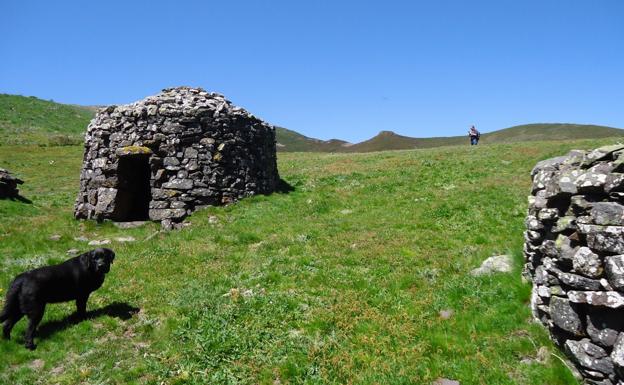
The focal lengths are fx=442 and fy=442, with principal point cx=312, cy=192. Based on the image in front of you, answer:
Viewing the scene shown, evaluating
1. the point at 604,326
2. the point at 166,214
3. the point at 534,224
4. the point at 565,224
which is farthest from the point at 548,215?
the point at 166,214

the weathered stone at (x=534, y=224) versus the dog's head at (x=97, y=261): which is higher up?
the weathered stone at (x=534, y=224)

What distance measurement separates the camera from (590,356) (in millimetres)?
6891

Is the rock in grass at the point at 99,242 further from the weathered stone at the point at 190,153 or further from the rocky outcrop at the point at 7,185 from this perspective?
the rocky outcrop at the point at 7,185

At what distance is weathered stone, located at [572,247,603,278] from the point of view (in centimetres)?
682

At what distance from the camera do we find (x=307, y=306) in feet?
35.7

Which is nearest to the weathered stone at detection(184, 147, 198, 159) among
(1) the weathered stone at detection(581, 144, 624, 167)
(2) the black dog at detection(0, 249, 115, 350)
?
(2) the black dog at detection(0, 249, 115, 350)

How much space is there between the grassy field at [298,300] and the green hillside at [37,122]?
39256 mm

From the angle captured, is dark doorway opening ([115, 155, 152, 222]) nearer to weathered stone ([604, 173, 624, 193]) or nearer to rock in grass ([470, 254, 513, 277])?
rock in grass ([470, 254, 513, 277])

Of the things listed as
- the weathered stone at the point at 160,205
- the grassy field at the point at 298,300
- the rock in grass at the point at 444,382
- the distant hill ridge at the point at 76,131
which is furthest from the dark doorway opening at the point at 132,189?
the distant hill ridge at the point at 76,131

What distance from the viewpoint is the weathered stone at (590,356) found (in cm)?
669

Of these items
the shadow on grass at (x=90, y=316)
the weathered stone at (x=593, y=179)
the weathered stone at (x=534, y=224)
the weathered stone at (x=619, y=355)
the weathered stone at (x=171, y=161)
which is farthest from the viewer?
the weathered stone at (x=171, y=161)

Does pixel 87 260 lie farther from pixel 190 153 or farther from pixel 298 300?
pixel 190 153

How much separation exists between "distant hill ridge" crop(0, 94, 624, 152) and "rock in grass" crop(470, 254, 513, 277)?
47.7m

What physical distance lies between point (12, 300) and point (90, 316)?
186 centimetres
